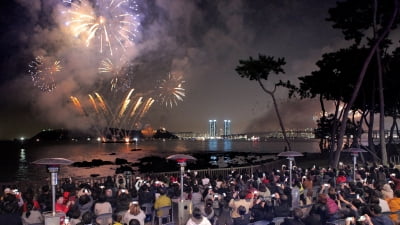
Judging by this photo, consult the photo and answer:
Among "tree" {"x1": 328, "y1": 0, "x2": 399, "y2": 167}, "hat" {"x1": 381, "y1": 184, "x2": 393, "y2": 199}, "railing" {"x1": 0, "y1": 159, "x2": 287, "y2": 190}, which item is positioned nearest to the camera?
"hat" {"x1": 381, "y1": 184, "x2": 393, "y2": 199}

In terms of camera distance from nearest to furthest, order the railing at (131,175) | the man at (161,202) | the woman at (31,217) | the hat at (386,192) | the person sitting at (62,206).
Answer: the woman at (31,217) < the person sitting at (62,206) < the man at (161,202) < the hat at (386,192) < the railing at (131,175)

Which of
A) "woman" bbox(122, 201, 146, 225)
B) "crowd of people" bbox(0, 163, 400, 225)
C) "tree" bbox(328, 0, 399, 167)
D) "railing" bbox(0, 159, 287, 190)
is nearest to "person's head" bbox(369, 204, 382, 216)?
"crowd of people" bbox(0, 163, 400, 225)

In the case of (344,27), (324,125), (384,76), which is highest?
(344,27)

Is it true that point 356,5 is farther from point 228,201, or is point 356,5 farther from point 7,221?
point 7,221

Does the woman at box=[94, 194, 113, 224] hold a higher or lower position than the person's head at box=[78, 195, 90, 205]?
lower


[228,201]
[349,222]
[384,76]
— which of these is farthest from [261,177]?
[384,76]

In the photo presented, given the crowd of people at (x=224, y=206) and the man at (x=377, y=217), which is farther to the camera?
the crowd of people at (x=224, y=206)

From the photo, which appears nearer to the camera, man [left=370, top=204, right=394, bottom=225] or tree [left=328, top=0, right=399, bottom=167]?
man [left=370, top=204, right=394, bottom=225]

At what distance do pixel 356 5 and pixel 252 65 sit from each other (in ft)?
38.9

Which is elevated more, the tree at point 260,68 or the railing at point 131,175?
the tree at point 260,68

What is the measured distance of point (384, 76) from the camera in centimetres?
3450

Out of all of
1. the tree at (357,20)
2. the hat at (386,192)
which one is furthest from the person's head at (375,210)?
the tree at (357,20)

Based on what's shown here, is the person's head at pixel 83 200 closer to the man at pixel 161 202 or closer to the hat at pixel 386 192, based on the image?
the man at pixel 161 202

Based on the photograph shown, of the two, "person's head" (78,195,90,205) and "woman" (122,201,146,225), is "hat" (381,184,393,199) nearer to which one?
"woman" (122,201,146,225)
